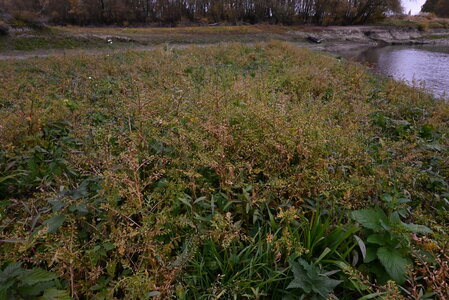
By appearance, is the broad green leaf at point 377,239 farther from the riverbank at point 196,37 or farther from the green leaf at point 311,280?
the riverbank at point 196,37

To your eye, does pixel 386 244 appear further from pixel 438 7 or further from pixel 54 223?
pixel 438 7

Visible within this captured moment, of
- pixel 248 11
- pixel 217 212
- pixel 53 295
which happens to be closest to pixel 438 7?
pixel 248 11

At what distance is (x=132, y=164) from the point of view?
169 centimetres

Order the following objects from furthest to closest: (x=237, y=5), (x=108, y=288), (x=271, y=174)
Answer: (x=237, y=5), (x=271, y=174), (x=108, y=288)

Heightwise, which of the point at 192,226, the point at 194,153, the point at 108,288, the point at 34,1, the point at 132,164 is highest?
the point at 34,1

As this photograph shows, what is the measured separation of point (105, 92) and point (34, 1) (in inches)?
1359

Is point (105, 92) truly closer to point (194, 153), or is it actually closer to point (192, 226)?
point (194, 153)

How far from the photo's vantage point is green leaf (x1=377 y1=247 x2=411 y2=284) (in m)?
1.55

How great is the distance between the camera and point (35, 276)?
4.30 ft

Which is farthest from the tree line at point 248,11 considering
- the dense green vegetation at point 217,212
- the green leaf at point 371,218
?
the green leaf at point 371,218

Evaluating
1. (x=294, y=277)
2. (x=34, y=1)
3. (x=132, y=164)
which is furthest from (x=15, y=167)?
(x=34, y=1)

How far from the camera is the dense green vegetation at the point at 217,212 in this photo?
1.50 metres

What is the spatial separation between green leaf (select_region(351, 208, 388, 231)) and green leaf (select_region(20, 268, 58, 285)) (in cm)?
188

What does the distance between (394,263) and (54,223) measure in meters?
2.10
